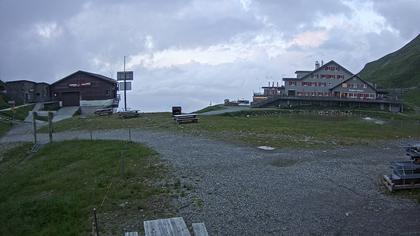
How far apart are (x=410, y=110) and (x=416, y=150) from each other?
79.5 m

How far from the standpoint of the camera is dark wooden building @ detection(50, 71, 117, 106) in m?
73.6

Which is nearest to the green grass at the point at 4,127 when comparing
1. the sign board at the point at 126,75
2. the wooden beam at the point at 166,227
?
the sign board at the point at 126,75

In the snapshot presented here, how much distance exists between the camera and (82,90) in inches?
2901

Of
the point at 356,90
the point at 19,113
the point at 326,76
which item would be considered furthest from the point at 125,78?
the point at 356,90

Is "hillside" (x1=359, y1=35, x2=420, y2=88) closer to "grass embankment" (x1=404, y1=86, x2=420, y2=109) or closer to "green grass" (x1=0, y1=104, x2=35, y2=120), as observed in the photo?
"grass embankment" (x1=404, y1=86, x2=420, y2=109)

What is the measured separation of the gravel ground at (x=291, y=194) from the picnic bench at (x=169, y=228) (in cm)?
44

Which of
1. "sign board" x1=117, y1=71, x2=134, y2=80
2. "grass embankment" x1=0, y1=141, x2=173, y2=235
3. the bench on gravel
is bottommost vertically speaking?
"grass embankment" x1=0, y1=141, x2=173, y2=235

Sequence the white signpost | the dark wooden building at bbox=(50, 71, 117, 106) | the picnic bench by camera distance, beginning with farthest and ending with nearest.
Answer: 1. the dark wooden building at bbox=(50, 71, 117, 106)
2. the white signpost
3. the picnic bench

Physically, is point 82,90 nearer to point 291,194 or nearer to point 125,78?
point 125,78

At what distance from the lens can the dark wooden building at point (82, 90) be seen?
2899 inches

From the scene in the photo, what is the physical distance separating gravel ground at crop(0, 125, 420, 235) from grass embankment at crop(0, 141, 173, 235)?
4.34ft

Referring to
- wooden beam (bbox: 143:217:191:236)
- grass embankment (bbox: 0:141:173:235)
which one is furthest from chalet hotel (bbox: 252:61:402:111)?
wooden beam (bbox: 143:217:191:236)

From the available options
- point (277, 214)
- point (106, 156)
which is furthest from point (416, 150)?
point (106, 156)

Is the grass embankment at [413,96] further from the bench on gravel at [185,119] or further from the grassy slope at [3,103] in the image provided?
the grassy slope at [3,103]
